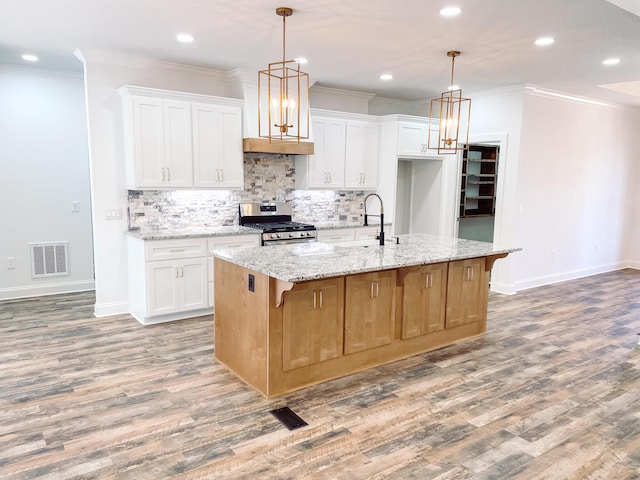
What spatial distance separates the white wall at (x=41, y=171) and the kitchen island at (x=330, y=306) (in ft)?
10.6

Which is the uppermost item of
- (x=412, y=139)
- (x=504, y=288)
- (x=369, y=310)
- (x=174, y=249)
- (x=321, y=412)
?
(x=412, y=139)

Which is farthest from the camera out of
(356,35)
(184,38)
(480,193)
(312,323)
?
(480,193)

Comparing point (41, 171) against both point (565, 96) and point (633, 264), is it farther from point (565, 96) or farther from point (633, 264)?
point (633, 264)

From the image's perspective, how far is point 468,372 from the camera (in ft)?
11.9

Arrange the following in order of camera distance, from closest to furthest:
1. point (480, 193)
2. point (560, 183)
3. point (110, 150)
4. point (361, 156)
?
point (110, 150) → point (361, 156) → point (560, 183) → point (480, 193)

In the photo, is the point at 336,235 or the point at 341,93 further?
the point at 341,93

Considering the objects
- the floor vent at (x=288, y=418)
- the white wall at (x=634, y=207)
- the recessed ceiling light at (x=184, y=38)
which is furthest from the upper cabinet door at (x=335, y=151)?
the white wall at (x=634, y=207)

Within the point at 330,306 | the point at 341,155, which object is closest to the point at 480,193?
the point at 341,155

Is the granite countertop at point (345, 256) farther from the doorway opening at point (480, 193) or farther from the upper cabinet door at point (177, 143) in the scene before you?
the doorway opening at point (480, 193)

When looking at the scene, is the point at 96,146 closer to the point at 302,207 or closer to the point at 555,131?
the point at 302,207

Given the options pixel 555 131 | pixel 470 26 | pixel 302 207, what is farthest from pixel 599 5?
pixel 302 207

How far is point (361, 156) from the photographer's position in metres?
6.23

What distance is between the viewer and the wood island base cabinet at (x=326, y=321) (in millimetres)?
3104

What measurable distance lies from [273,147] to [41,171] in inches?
112
